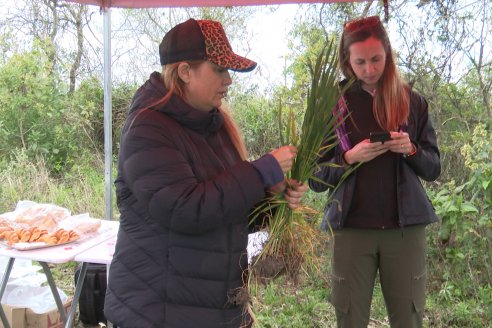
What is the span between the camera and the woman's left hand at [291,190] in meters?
1.54

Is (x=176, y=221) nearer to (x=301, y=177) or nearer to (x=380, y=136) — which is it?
(x=301, y=177)

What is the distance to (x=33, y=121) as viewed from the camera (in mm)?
5527

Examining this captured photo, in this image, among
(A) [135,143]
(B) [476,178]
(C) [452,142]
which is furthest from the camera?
(C) [452,142]

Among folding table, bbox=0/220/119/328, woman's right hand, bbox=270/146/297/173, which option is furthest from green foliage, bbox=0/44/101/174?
woman's right hand, bbox=270/146/297/173

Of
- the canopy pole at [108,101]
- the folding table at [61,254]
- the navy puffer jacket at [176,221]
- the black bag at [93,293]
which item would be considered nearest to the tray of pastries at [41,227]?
the folding table at [61,254]

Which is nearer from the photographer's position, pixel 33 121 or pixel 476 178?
pixel 476 178

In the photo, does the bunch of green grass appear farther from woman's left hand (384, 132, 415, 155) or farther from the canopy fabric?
the canopy fabric

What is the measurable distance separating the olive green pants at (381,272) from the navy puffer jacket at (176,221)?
0.66 metres

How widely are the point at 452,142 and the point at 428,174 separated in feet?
6.77

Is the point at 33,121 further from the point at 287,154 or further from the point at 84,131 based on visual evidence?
the point at 287,154

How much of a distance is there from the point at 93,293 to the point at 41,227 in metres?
0.69

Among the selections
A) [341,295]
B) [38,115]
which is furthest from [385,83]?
[38,115]

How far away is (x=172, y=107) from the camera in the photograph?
1.37 meters

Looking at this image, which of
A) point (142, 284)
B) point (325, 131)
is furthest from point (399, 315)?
point (142, 284)
